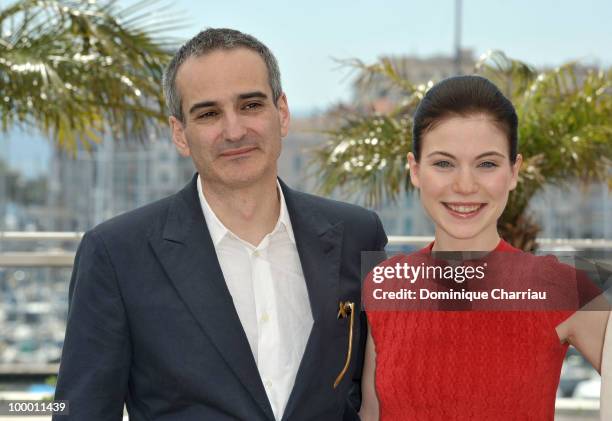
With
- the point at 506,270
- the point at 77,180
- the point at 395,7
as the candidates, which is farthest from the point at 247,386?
the point at 395,7

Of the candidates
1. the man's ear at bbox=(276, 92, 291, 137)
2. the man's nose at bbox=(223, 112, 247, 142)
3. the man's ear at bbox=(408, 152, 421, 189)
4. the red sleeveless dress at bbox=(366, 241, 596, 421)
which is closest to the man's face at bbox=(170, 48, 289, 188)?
the man's nose at bbox=(223, 112, 247, 142)

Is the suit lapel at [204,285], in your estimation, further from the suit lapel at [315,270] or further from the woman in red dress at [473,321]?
the woman in red dress at [473,321]

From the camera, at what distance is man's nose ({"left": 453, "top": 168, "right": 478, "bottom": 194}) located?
1.96 m

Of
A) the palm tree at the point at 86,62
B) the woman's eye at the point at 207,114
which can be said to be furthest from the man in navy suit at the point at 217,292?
the palm tree at the point at 86,62

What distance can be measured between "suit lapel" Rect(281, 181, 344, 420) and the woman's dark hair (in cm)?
40

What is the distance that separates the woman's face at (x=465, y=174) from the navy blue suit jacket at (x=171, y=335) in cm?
38

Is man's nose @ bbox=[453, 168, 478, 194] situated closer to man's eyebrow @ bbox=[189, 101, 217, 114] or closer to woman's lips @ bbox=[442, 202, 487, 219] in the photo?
woman's lips @ bbox=[442, 202, 487, 219]

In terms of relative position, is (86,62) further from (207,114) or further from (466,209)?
(466,209)

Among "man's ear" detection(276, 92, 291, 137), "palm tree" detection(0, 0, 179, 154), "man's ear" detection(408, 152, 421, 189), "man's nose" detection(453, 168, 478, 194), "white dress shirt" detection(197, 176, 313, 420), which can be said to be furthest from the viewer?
"palm tree" detection(0, 0, 179, 154)

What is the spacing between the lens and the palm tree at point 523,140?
5887 mm

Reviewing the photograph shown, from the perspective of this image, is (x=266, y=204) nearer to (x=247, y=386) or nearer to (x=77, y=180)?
(x=247, y=386)

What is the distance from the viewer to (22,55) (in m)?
5.41

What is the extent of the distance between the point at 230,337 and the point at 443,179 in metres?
0.59

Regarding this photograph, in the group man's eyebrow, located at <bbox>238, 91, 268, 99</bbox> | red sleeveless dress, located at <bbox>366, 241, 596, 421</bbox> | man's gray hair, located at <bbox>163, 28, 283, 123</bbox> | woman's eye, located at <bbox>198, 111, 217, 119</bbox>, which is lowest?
red sleeveless dress, located at <bbox>366, 241, 596, 421</bbox>
